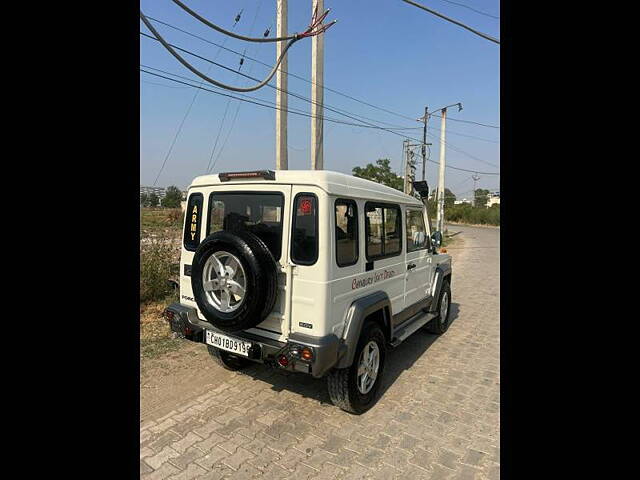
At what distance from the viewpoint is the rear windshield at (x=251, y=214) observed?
3.07 meters

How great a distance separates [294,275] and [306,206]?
56cm

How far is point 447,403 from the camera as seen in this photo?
3535mm

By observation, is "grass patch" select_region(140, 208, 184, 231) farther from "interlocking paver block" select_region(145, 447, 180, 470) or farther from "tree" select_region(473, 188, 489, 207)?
"tree" select_region(473, 188, 489, 207)

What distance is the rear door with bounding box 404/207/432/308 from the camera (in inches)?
173

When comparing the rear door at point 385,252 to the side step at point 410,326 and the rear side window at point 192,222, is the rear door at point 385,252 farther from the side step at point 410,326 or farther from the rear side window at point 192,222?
the rear side window at point 192,222

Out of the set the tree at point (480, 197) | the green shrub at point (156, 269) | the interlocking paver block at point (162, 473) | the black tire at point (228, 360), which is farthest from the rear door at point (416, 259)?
the tree at point (480, 197)

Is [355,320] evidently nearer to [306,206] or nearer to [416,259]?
[306,206]

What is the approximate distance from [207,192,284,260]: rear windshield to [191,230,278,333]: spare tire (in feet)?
0.54

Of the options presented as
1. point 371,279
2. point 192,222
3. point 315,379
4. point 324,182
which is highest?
point 324,182

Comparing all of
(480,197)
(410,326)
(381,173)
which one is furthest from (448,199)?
(410,326)

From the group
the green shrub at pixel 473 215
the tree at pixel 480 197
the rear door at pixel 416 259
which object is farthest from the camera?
the tree at pixel 480 197

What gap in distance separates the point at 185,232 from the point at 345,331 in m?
1.86

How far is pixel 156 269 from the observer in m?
6.19
